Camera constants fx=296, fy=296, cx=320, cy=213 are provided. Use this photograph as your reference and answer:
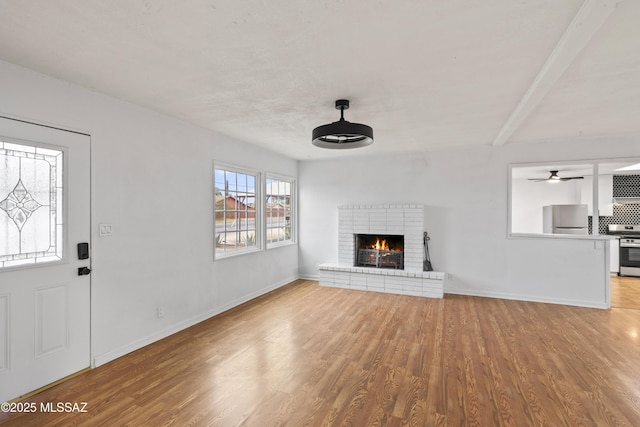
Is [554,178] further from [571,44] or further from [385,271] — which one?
[571,44]

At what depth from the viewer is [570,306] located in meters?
4.39

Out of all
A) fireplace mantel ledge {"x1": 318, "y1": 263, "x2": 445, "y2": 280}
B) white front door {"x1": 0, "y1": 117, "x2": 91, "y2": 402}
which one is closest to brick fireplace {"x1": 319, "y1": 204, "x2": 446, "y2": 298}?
fireplace mantel ledge {"x1": 318, "y1": 263, "x2": 445, "y2": 280}

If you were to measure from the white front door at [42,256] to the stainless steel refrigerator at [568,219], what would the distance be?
7971 millimetres

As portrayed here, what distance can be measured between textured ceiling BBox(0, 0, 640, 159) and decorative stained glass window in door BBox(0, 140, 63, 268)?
0.69 m

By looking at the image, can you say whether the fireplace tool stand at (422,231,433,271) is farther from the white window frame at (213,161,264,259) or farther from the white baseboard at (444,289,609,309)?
the white window frame at (213,161,264,259)

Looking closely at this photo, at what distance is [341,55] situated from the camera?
208 cm

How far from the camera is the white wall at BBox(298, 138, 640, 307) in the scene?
14.5 ft

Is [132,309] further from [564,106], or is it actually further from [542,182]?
[542,182]

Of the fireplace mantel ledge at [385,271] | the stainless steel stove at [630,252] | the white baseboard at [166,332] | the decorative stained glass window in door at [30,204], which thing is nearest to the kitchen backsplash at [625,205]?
the stainless steel stove at [630,252]

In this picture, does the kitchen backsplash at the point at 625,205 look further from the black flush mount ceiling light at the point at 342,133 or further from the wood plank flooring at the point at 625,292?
the black flush mount ceiling light at the point at 342,133

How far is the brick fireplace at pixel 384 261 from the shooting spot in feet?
16.4

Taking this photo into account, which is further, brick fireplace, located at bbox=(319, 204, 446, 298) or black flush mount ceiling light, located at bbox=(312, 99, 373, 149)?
brick fireplace, located at bbox=(319, 204, 446, 298)

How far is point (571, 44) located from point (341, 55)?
4.66 feet

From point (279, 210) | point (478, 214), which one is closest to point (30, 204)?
point (279, 210)
